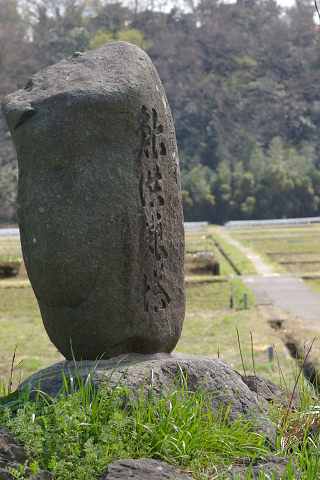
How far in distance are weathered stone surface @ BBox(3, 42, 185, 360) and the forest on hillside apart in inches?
1703

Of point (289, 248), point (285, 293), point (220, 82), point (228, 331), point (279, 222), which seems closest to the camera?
point (228, 331)

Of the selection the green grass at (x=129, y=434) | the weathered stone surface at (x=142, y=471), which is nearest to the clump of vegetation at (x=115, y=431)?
the green grass at (x=129, y=434)

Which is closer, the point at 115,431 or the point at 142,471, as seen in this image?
the point at 142,471

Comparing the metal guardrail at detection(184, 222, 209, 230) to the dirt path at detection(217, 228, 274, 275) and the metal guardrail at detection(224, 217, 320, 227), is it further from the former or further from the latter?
the dirt path at detection(217, 228, 274, 275)

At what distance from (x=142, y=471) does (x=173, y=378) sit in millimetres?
1082

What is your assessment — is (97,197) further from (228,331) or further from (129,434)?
(228,331)

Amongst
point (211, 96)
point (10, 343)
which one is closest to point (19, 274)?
point (10, 343)

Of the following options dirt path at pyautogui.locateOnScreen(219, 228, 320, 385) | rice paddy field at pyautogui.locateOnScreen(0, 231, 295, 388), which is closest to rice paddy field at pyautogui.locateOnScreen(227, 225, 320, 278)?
dirt path at pyautogui.locateOnScreen(219, 228, 320, 385)

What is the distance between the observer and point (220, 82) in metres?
65.9

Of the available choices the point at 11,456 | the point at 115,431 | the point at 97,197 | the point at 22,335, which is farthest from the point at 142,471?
the point at 22,335

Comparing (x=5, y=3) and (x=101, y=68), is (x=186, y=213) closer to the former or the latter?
(x=5, y=3)

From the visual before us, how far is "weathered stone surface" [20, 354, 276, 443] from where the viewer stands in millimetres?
3459

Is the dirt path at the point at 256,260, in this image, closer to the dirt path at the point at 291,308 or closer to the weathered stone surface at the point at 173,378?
the dirt path at the point at 291,308

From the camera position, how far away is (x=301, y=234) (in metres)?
33.5
